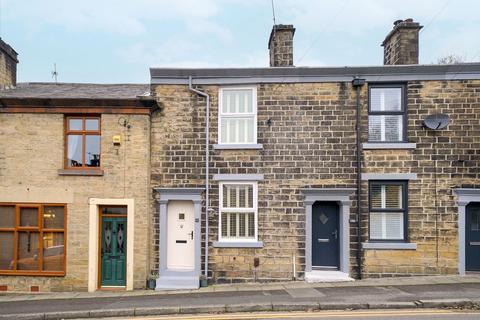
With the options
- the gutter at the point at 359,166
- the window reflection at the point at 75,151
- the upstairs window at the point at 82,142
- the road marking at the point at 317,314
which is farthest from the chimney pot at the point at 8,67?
the gutter at the point at 359,166

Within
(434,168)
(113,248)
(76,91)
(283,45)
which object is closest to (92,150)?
(76,91)

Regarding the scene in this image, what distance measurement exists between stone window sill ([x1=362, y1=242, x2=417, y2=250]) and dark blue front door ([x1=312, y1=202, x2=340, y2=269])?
2.97 ft

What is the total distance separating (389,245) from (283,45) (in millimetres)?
7106

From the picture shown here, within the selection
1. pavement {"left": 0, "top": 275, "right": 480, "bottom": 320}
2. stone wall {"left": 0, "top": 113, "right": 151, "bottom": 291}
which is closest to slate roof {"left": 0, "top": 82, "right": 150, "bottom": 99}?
stone wall {"left": 0, "top": 113, "right": 151, "bottom": 291}

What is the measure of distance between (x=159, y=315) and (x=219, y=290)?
228cm

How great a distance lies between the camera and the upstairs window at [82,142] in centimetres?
1113

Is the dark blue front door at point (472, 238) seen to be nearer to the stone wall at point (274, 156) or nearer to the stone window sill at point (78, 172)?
the stone wall at point (274, 156)

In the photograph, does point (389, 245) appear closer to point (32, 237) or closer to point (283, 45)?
point (283, 45)

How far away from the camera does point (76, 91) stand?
12.2m

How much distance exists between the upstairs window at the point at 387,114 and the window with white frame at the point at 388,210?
143 cm

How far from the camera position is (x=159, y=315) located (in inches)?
327

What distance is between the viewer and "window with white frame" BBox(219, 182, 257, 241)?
438 inches

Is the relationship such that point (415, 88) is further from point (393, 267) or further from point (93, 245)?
point (93, 245)

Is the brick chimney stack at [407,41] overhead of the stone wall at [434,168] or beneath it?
overhead
